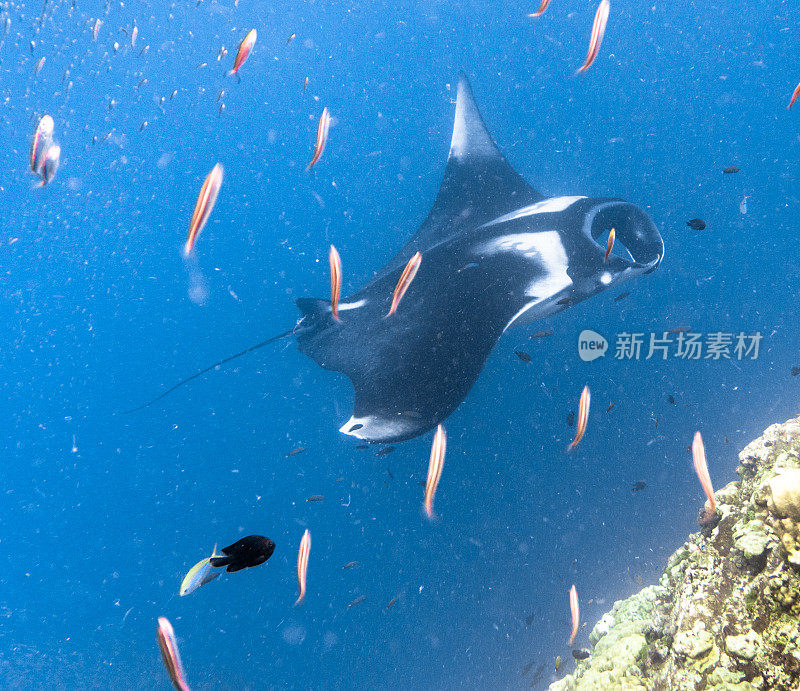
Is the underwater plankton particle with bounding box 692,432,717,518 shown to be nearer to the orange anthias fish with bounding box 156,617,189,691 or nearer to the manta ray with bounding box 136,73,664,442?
the orange anthias fish with bounding box 156,617,189,691

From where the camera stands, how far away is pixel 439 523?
1148 cm

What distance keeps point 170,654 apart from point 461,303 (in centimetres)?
334

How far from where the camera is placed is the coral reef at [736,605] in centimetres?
126

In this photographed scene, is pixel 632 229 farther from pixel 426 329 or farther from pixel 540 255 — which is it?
pixel 426 329

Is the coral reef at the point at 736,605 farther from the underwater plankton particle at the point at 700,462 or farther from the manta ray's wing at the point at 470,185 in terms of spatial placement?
the manta ray's wing at the point at 470,185

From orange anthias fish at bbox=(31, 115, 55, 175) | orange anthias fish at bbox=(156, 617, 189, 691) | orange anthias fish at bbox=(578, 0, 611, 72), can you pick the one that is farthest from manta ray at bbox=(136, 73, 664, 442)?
orange anthias fish at bbox=(31, 115, 55, 175)

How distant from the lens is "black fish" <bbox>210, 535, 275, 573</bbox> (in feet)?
4.27

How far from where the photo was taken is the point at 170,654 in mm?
1035

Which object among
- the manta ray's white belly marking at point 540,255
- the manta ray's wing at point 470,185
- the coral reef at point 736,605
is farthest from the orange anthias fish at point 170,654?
the manta ray's wing at point 470,185

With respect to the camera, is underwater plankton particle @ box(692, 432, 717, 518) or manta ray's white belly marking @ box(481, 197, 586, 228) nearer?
underwater plankton particle @ box(692, 432, 717, 518)

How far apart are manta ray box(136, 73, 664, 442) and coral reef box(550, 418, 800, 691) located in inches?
72.8

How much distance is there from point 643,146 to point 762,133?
8706 millimetres

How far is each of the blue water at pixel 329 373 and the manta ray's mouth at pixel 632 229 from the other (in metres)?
5.56

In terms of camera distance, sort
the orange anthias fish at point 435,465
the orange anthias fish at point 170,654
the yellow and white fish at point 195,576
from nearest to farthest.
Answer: the orange anthias fish at point 170,654 < the yellow and white fish at point 195,576 < the orange anthias fish at point 435,465
